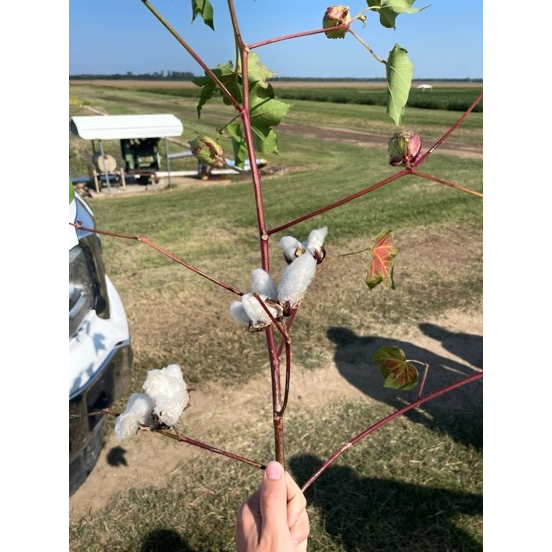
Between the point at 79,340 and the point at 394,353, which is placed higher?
the point at 394,353

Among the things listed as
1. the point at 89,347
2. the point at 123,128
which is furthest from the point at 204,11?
the point at 123,128

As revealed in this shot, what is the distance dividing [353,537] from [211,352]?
1.76 meters

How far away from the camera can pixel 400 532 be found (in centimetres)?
236

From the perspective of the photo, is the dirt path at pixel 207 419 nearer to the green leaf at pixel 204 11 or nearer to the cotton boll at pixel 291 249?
the cotton boll at pixel 291 249

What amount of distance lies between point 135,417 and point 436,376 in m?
3.20

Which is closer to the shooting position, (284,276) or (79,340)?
(284,276)

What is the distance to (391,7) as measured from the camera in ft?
2.30

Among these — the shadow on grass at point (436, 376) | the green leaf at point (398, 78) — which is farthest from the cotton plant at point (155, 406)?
the shadow on grass at point (436, 376)

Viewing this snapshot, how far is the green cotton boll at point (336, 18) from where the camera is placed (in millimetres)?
720

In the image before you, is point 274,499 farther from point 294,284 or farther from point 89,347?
point 89,347

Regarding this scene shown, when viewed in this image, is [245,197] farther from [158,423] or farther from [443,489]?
[158,423]

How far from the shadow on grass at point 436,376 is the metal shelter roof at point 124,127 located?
766 cm

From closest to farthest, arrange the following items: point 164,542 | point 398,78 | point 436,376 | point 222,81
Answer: point 398,78 < point 222,81 < point 164,542 < point 436,376

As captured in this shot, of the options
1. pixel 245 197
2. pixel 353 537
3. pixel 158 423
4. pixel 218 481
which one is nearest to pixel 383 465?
pixel 353 537
